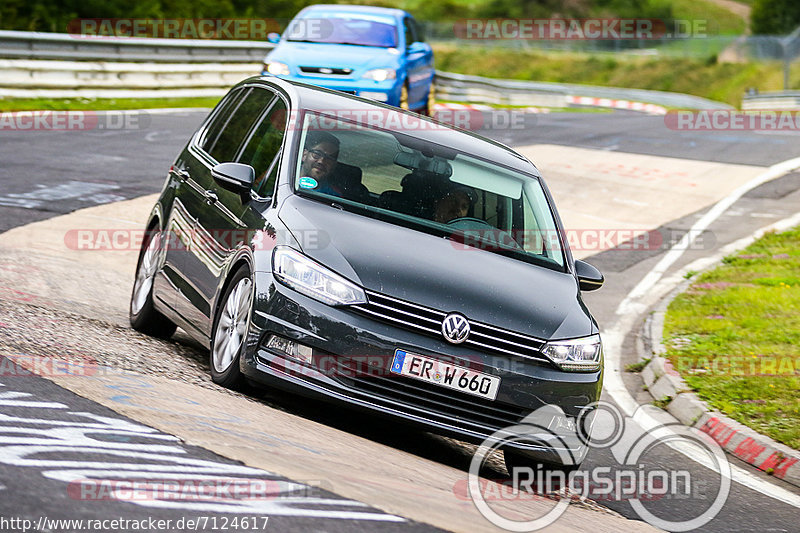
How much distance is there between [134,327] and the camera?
8227mm

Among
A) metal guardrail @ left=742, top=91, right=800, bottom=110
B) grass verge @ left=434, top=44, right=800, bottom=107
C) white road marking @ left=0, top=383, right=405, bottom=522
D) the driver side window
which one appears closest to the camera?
white road marking @ left=0, top=383, right=405, bottom=522

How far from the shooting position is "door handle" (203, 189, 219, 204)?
7300 millimetres

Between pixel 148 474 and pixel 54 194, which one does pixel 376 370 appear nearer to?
pixel 148 474

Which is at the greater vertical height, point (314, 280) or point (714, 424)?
point (314, 280)

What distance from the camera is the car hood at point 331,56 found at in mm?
17938

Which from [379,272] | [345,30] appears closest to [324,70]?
[345,30]

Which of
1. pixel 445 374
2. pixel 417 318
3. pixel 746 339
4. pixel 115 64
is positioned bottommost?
pixel 746 339

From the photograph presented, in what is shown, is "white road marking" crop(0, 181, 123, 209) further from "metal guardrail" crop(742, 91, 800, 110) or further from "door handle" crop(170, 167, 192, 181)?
"metal guardrail" crop(742, 91, 800, 110)

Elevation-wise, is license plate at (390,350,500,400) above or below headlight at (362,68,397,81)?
below

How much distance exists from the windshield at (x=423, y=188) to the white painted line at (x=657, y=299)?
188 centimetres

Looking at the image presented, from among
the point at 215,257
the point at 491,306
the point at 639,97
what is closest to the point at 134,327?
the point at 215,257

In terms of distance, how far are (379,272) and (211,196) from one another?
1.76 m

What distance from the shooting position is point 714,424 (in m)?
8.30

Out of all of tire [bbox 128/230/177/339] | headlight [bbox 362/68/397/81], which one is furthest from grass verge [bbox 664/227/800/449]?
headlight [bbox 362/68/397/81]
